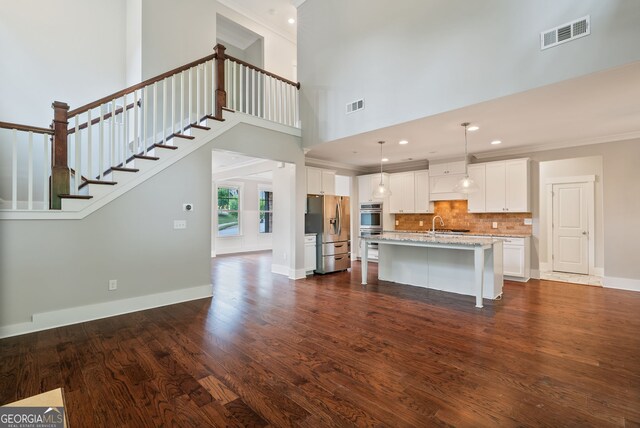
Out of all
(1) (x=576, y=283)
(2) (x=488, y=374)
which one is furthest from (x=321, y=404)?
(1) (x=576, y=283)

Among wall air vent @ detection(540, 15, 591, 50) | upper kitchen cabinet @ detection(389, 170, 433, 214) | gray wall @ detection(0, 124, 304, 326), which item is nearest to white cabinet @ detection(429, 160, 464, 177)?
upper kitchen cabinet @ detection(389, 170, 433, 214)

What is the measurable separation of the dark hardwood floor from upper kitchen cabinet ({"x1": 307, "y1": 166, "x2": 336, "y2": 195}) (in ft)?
10.1

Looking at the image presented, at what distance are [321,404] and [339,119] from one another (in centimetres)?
445

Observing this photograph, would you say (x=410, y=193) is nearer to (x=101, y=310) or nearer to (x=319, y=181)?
(x=319, y=181)

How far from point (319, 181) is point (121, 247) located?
13.6 feet

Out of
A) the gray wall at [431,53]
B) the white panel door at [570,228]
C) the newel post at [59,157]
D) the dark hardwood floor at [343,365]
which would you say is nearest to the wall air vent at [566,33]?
the gray wall at [431,53]

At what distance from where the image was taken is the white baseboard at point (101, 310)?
3.30 meters

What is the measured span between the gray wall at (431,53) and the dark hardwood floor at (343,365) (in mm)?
2768

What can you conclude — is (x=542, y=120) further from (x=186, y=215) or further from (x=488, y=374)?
(x=186, y=215)

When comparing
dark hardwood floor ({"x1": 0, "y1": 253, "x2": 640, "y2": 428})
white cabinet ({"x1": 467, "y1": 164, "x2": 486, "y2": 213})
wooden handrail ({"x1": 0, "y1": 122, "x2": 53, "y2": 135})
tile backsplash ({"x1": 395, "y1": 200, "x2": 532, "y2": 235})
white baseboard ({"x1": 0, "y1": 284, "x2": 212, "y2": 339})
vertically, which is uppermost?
wooden handrail ({"x1": 0, "y1": 122, "x2": 53, "y2": 135})

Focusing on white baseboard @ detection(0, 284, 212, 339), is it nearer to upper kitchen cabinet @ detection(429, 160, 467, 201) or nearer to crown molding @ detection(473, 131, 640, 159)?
upper kitchen cabinet @ detection(429, 160, 467, 201)

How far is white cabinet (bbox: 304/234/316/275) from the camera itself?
629 cm

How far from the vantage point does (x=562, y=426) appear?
5.97 ft

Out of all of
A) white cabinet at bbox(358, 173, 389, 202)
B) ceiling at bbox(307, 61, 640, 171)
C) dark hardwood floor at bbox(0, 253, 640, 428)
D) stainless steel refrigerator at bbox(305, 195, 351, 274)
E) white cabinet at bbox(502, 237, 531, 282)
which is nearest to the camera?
dark hardwood floor at bbox(0, 253, 640, 428)
